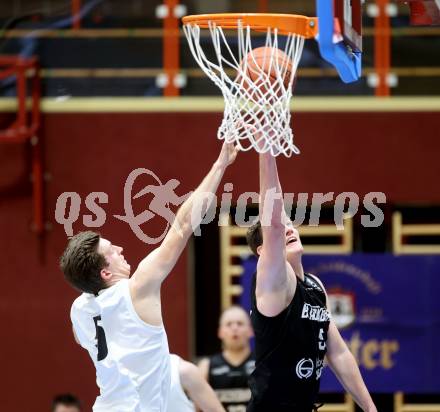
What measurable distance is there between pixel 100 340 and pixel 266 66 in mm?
1510

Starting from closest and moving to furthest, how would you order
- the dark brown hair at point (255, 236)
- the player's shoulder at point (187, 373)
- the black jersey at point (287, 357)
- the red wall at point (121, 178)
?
1. the black jersey at point (287, 357)
2. the dark brown hair at point (255, 236)
3. the player's shoulder at point (187, 373)
4. the red wall at point (121, 178)

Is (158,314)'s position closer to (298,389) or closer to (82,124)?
(298,389)

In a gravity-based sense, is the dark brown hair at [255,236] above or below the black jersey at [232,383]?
above

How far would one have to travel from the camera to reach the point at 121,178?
30.4 feet

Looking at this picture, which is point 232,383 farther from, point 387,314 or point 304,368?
point 304,368

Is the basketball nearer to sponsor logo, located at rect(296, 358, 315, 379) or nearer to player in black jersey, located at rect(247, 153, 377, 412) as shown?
player in black jersey, located at rect(247, 153, 377, 412)

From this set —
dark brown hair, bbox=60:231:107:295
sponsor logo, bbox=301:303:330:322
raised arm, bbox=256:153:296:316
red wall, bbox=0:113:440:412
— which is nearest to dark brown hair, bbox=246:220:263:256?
raised arm, bbox=256:153:296:316

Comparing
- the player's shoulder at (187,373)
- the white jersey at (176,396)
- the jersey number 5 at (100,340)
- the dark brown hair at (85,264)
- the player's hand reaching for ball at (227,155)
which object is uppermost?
the player's hand reaching for ball at (227,155)

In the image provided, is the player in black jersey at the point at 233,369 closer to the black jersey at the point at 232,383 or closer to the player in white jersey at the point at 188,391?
the black jersey at the point at 232,383

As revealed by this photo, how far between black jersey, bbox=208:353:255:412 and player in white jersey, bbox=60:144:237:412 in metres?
2.93

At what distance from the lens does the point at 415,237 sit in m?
9.78

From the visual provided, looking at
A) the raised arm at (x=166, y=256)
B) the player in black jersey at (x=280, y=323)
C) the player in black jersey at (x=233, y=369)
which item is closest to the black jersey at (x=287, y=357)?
the player in black jersey at (x=280, y=323)

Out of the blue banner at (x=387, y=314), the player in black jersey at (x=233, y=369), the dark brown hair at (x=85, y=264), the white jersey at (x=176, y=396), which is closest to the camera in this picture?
the dark brown hair at (x=85, y=264)

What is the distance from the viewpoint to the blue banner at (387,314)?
927 centimetres
